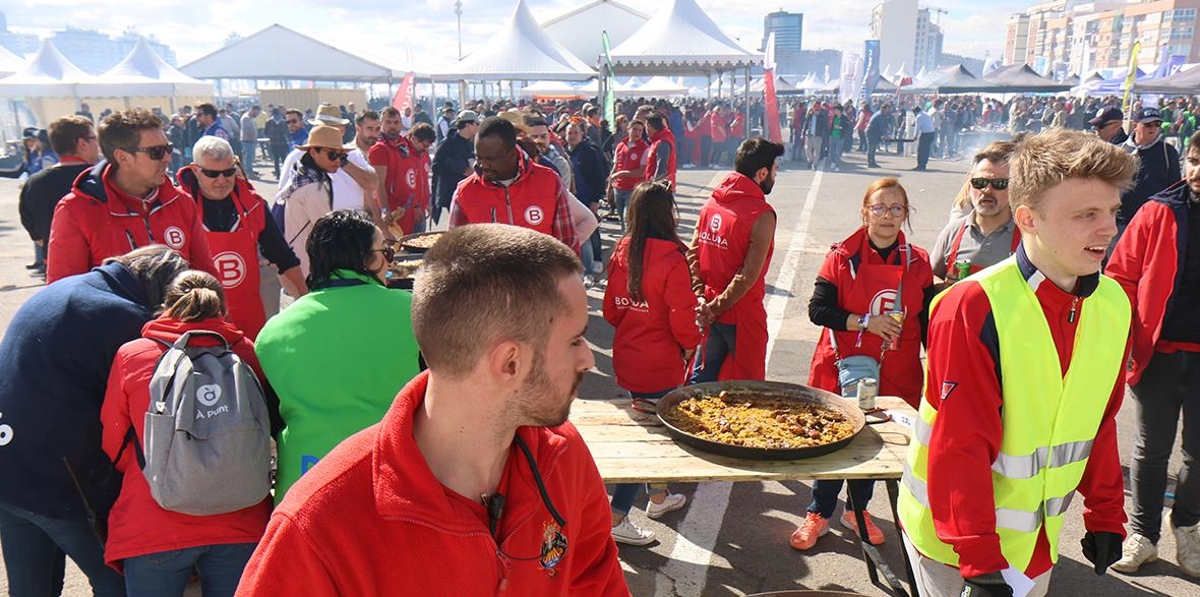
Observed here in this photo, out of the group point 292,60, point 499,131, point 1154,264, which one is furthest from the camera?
point 292,60

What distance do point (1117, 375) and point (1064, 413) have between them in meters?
0.29

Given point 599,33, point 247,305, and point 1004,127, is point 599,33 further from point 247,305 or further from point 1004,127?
point 247,305

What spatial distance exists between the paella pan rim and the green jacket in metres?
1.25

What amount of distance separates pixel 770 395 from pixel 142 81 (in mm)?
33400

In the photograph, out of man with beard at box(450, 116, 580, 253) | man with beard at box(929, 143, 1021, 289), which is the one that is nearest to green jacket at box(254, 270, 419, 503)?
man with beard at box(450, 116, 580, 253)

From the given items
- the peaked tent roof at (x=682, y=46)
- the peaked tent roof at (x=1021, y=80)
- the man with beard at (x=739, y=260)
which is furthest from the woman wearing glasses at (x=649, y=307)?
the peaked tent roof at (x=1021, y=80)

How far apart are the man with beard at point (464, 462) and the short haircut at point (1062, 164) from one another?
58.9 inches

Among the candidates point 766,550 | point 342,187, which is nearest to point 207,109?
point 342,187

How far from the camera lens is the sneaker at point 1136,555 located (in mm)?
4160

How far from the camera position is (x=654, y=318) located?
4551 mm

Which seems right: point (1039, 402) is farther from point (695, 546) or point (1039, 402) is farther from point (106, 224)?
point (106, 224)

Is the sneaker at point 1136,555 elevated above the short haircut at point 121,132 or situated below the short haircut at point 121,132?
below

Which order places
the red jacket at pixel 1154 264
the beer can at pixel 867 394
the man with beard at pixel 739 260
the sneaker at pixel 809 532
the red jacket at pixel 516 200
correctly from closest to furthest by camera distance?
the beer can at pixel 867 394
the red jacket at pixel 1154 264
the sneaker at pixel 809 532
the man with beard at pixel 739 260
the red jacket at pixel 516 200

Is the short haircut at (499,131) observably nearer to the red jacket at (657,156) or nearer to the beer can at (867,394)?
the beer can at (867,394)
